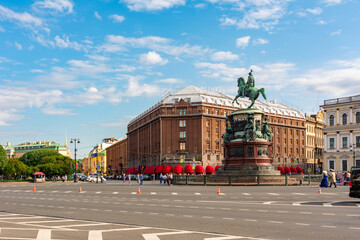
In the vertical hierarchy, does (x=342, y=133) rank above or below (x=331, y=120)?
below

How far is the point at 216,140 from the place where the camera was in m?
114

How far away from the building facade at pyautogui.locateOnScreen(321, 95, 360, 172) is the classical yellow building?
47424 millimetres

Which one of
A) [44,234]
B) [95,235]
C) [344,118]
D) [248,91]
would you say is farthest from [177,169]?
[95,235]

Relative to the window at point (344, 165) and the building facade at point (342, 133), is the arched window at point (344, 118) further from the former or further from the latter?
the window at point (344, 165)

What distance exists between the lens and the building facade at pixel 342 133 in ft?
297

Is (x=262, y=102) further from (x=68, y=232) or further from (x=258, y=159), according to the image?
(x=68, y=232)

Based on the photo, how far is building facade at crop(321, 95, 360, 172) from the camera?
9038cm

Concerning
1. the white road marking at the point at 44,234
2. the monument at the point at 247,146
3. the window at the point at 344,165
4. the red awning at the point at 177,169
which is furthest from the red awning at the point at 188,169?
the white road marking at the point at 44,234

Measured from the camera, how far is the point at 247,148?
187 ft

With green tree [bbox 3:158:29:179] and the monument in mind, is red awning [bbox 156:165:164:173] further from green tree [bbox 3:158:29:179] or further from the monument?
the monument

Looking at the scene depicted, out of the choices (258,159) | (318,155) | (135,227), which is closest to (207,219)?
(135,227)

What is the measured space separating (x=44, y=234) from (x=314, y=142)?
146529 millimetres

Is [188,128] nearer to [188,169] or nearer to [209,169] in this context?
[209,169]

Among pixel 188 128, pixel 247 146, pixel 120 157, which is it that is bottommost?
pixel 120 157
